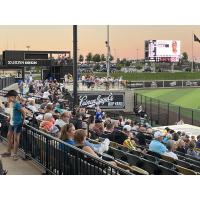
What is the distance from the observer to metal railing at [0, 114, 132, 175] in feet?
21.7

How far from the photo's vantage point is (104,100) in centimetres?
3441

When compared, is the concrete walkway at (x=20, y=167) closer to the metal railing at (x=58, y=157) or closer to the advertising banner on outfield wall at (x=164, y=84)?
the metal railing at (x=58, y=157)

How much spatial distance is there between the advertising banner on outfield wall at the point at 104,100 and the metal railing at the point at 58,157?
75.0 feet

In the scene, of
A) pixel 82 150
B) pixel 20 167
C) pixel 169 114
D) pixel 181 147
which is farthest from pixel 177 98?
pixel 82 150

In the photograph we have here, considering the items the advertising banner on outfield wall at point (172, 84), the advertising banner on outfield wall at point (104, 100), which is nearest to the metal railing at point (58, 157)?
the advertising banner on outfield wall at point (104, 100)

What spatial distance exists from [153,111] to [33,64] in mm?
11737

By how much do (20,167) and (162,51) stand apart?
69016 millimetres

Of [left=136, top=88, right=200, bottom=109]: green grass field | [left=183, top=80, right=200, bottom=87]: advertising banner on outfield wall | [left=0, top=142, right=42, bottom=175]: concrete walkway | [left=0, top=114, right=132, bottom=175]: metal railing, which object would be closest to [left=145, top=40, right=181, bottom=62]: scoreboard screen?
[left=183, top=80, right=200, bottom=87]: advertising banner on outfield wall

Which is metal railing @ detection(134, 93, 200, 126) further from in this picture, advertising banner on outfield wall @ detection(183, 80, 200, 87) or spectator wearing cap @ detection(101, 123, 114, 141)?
advertising banner on outfield wall @ detection(183, 80, 200, 87)

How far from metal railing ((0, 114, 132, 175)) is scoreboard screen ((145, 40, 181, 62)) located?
217 ft

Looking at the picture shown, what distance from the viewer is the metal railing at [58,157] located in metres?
6.61
